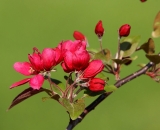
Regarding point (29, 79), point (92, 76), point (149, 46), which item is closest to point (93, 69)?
point (92, 76)

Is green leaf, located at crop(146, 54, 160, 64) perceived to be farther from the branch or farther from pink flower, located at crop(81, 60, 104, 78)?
pink flower, located at crop(81, 60, 104, 78)

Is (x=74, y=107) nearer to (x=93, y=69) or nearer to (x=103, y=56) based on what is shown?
(x=93, y=69)

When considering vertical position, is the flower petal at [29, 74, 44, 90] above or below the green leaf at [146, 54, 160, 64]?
above

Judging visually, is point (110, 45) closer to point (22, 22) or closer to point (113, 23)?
point (113, 23)

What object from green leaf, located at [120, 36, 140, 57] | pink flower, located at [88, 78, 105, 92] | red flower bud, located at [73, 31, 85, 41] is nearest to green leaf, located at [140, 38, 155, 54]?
green leaf, located at [120, 36, 140, 57]

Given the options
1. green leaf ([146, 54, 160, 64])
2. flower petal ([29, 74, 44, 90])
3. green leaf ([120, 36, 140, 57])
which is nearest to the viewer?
flower petal ([29, 74, 44, 90])

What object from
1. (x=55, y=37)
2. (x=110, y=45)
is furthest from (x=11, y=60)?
(x=110, y=45)
